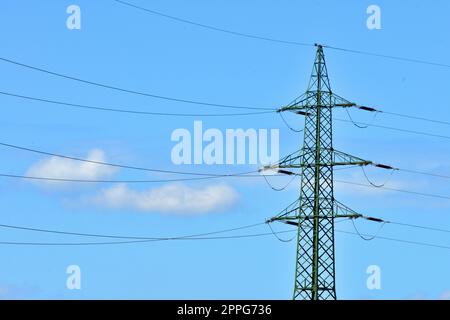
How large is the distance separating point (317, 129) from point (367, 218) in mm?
7785

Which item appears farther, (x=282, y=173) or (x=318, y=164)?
(x=282, y=173)

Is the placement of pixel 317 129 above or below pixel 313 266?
above

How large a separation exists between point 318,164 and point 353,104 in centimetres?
611
